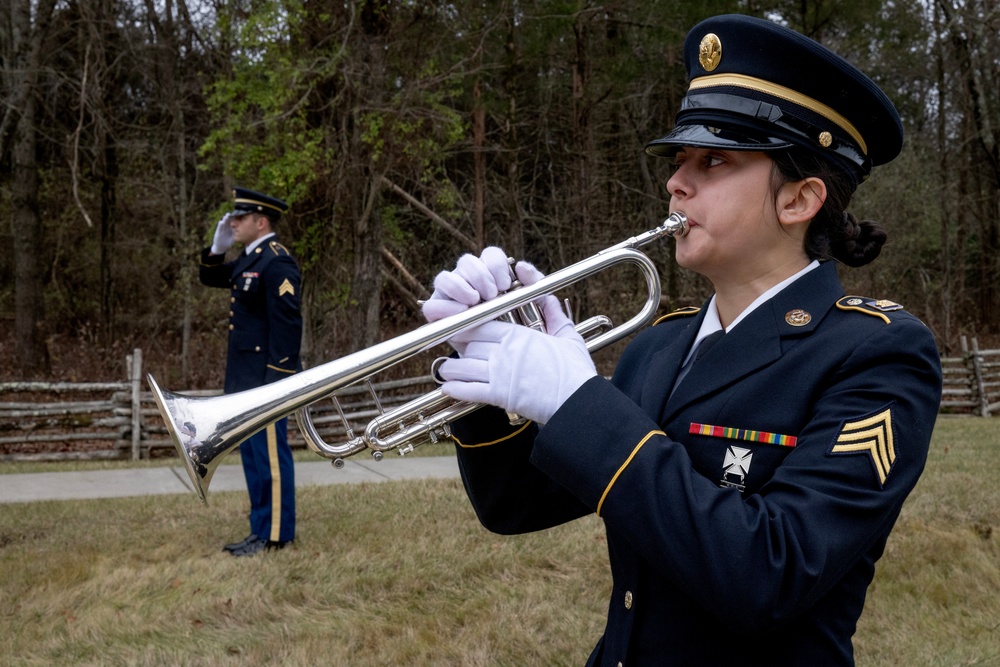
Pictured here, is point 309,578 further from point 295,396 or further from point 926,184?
point 926,184

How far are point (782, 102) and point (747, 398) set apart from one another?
0.51 meters

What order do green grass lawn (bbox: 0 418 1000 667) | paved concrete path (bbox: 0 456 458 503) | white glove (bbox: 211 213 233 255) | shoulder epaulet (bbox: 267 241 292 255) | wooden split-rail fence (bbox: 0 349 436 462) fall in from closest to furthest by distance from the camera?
green grass lawn (bbox: 0 418 1000 667) → shoulder epaulet (bbox: 267 241 292 255) → white glove (bbox: 211 213 233 255) → paved concrete path (bbox: 0 456 458 503) → wooden split-rail fence (bbox: 0 349 436 462)

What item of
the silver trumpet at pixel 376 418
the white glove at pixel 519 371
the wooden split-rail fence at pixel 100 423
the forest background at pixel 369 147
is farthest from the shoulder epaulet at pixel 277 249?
the forest background at pixel 369 147

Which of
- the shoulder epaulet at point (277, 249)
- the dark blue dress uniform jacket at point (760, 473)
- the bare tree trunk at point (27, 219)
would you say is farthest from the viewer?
the bare tree trunk at point (27, 219)

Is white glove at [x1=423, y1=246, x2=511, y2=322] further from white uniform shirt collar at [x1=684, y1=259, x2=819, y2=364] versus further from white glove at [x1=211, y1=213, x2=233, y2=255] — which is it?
white glove at [x1=211, y1=213, x2=233, y2=255]

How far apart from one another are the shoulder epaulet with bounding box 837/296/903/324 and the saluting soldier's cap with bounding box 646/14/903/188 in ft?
0.75

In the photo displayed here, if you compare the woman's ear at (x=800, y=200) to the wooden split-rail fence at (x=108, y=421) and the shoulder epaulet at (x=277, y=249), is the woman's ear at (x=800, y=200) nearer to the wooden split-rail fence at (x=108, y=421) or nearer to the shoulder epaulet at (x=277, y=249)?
the shoulder epaulet at (x=277, y=249)

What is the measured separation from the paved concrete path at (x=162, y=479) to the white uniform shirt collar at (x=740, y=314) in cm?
605

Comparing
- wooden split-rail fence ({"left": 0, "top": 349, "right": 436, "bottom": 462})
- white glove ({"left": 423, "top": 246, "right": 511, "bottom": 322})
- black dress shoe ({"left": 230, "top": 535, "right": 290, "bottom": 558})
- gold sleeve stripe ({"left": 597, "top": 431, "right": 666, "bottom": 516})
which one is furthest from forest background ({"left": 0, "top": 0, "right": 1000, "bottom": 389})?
gold sleeve stripe ({"left": 597, "top": 431, "right": 666, "bottom": 516})

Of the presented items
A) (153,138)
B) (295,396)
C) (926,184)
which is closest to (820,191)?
(295,396)

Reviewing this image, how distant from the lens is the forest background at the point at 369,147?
12094 mm

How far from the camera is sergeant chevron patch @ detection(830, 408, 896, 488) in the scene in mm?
1413

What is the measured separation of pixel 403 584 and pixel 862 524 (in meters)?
3.70

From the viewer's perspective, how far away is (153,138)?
59.0ft
